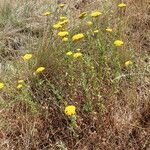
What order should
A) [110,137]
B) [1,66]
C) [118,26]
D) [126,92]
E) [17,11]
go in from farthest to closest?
[17,11] < [1,66] < [118,26] < [126,92] < [110,137]

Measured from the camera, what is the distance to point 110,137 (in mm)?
2521

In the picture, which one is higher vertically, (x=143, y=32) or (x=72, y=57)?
(x=72, y=57)

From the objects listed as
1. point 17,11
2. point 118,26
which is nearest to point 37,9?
point 17,11

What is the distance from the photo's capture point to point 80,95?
274 cm

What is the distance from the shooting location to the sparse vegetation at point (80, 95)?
2.56m

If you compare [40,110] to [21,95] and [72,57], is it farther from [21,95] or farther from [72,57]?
[72,57]

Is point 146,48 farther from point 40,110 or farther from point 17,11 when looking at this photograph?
point 17,11

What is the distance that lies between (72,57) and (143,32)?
3.62 ft

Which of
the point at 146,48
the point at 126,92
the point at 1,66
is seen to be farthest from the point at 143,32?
the point at 1,66

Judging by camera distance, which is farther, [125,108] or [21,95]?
[21,95]

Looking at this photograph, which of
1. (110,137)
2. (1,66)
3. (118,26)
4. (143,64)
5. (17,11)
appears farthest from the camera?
(17,11)

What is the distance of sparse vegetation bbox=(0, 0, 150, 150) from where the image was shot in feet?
8.41

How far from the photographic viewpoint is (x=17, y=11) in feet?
14.7

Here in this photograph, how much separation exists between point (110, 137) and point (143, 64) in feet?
2.41
